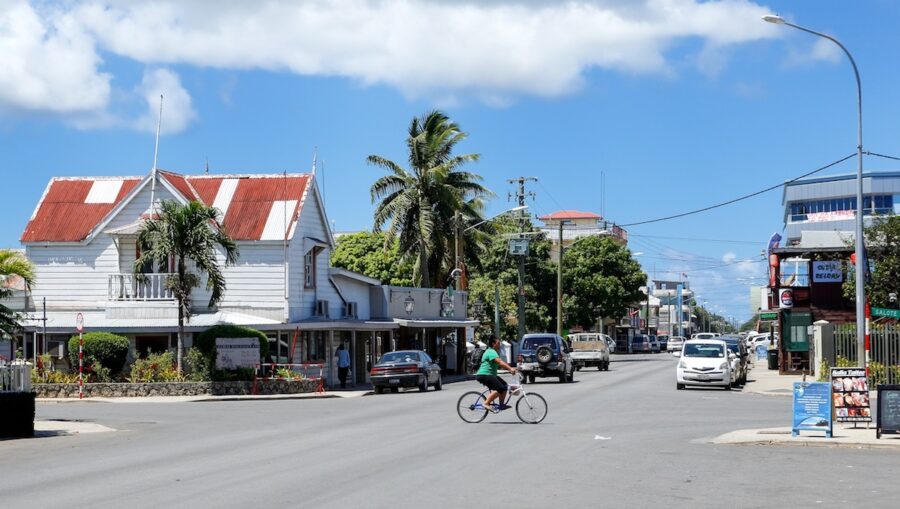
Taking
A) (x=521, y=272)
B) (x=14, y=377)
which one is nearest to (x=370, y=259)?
(x=521, y=272)

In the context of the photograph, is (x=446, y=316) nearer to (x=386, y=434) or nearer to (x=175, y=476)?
(x=386, y=434)

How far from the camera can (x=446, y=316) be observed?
54.3 metres

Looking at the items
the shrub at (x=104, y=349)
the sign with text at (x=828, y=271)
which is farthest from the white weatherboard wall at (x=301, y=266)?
the sign with text at (x=828, y=271)

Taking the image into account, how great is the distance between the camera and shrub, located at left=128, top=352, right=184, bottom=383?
3784 centimetres

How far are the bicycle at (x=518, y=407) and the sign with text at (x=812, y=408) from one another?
212 inches

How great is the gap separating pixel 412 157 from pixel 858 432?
3828cm

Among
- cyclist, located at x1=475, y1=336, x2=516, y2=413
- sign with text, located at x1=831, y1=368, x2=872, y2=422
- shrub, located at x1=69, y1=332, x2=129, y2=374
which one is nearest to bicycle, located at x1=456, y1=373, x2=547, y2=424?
cyclist, located at x1=475, y1=336, x2=516, y2=413

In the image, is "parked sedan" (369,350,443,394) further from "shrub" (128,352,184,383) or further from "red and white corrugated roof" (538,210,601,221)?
"red and white corrugated roof" (538,210,601,221)

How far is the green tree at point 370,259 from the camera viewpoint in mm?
75875

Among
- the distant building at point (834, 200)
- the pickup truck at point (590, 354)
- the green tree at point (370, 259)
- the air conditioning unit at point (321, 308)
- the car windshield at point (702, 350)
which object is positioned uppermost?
the distant building at point (834, 200)

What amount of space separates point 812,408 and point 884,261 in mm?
23895

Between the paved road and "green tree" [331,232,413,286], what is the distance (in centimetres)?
4806

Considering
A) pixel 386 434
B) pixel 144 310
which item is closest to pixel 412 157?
pixel 144 310

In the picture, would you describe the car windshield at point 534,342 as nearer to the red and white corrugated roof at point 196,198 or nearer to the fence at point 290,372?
the fence at point 290,372
